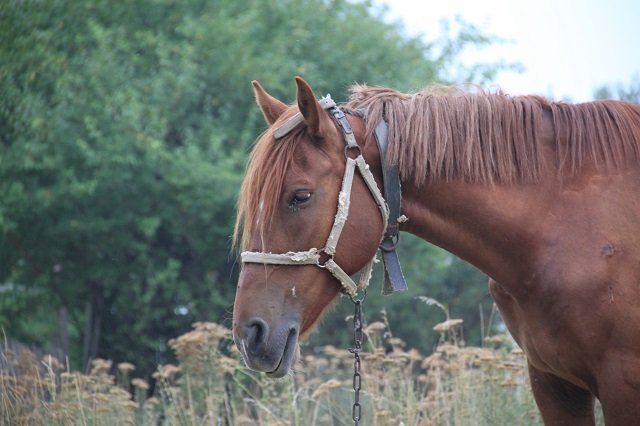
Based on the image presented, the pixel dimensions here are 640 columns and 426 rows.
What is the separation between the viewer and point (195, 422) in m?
5.25

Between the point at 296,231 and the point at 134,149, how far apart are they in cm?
716

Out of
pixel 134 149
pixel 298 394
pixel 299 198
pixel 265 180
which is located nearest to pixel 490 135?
pixel 299 198

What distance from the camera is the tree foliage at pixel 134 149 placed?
9.78m

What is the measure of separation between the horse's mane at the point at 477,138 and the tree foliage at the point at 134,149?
6.66m

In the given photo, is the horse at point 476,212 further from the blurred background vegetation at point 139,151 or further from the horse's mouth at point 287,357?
the blurred background vegetation at point 139,151

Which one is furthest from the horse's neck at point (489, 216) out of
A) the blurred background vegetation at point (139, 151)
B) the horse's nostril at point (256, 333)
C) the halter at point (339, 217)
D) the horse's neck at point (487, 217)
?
the blurred background vegetation at point (139, 151)

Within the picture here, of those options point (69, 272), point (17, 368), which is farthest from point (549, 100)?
point (69, 272)

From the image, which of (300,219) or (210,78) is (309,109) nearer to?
(300,219)

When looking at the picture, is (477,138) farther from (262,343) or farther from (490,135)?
(262,343)

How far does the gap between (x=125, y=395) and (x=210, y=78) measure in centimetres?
654

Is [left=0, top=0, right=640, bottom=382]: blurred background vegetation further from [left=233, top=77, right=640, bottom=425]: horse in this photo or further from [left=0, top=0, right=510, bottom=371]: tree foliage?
[left=233, top=77, right=640, bottom=425]: horse

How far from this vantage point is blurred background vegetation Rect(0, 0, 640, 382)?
9789mm

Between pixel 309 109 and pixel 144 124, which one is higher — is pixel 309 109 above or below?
below

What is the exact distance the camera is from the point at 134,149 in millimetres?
9883
